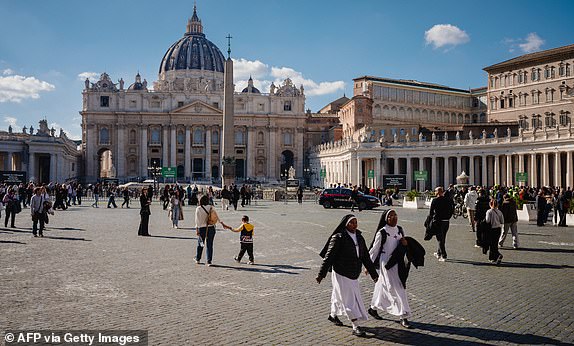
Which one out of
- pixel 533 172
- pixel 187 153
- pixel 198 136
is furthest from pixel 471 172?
pixel 187 153

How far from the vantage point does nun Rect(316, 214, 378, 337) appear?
23.6ft

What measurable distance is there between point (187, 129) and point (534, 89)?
180ft

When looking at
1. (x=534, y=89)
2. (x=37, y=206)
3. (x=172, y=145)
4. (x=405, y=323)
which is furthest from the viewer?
(x=172, y=145)

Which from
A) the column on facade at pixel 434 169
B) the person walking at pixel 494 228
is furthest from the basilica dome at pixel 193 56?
the person walking at pixel 494 228

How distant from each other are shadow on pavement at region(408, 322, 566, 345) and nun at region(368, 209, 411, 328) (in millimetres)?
382

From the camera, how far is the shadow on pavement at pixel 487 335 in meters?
6.79

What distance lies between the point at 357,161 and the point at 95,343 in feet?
180

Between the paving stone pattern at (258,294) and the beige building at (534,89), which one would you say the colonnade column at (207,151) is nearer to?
the beige building at (534,89)

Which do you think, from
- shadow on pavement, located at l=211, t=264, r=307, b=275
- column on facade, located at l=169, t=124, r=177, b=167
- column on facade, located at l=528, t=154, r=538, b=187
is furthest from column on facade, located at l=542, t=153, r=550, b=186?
column on facade, located at l=169, t=124, r=177, b=167

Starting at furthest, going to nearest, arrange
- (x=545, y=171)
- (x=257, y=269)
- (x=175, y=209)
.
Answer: (x=545, y=171) < (x=175, y=209) < (x=257, y=269)

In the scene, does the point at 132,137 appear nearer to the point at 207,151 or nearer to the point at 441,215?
the point at 207,151

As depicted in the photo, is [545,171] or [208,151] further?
[208,151]

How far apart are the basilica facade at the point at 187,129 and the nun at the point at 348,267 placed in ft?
269

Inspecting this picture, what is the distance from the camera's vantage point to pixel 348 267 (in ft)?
23.7
